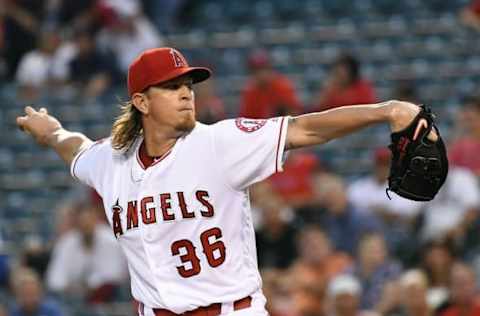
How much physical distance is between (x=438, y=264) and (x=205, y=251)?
3.59 meters

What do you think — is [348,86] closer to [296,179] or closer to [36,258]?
[296,179]

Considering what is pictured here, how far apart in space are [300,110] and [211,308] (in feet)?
19.2

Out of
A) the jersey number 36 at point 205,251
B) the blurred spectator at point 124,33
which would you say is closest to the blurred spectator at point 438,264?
the jersey number 36 at point 205,251

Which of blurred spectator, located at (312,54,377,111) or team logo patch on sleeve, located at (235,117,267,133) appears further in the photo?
blurred spectator, located at (312,54,377,111)

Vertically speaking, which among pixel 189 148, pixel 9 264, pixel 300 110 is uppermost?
pixel 189 148

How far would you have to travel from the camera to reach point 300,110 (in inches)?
437

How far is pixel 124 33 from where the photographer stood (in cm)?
1313

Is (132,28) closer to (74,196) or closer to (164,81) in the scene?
(74,196)

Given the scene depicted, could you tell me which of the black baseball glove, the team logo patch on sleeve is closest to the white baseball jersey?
the team logo patch on sleeve

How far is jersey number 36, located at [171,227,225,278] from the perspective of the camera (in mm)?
5301

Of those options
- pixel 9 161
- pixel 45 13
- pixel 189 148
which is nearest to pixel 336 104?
pixel 9 161

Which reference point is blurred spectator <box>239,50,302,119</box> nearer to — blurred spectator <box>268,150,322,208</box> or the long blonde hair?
blurred spectator <box>268,150,322,208</box>

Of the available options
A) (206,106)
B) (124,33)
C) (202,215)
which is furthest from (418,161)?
(124,33)

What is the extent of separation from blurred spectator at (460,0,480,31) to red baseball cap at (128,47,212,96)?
6727 mm
